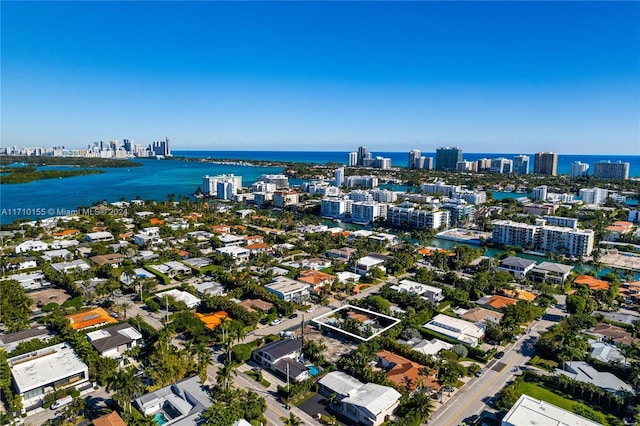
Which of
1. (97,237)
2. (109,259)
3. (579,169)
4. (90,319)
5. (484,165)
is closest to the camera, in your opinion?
(90,319)

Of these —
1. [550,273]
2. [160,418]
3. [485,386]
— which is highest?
[550,273]

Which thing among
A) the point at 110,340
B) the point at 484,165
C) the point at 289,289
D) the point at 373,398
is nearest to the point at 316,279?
the point at 289,289

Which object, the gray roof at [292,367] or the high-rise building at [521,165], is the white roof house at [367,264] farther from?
the high-rise building at [521,165]

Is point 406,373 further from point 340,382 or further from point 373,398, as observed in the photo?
point 340,382

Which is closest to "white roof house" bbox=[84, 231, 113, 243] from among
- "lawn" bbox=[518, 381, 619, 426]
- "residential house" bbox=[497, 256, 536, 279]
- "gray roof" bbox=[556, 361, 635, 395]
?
"residential house" bbox=[497, 256, 536, 279]

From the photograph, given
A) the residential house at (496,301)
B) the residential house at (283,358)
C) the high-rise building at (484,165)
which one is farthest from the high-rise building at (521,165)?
the residential house at (283,358)
